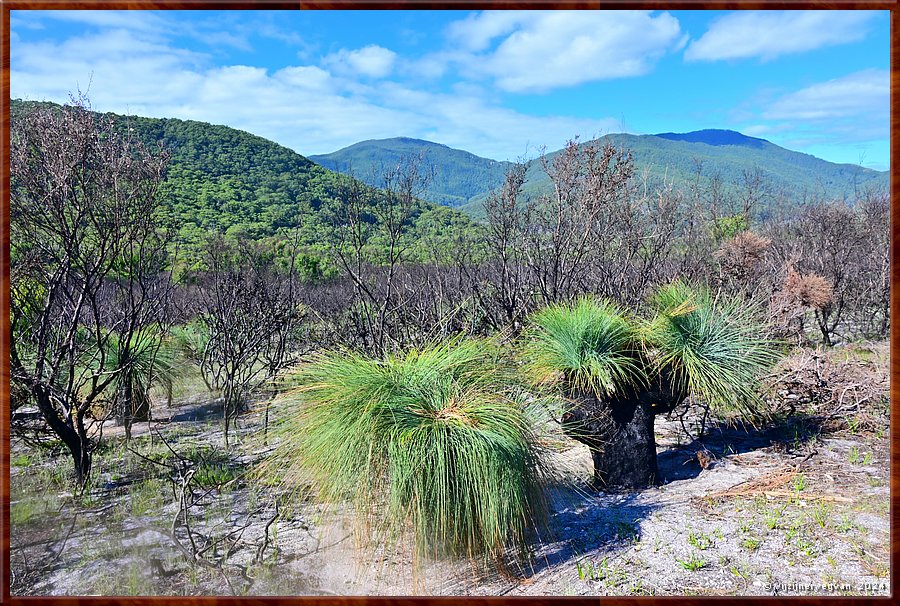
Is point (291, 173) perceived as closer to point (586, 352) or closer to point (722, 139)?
point (722, 139)

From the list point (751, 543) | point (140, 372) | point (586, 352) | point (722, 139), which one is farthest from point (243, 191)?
point (722, 139)

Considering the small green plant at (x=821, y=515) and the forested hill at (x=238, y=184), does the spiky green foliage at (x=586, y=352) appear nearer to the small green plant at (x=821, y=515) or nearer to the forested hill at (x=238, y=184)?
the small green plant at (x=821, y=515)

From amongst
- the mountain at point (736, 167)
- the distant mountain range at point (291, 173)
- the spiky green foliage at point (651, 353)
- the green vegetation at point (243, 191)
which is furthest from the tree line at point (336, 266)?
the distant mountain range at point (291, 173)

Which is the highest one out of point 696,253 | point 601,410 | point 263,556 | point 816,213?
point 816,213

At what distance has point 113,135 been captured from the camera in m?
4.16

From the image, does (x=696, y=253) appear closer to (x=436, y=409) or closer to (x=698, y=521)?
(x=698, y=521)

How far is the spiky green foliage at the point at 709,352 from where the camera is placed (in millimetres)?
3500

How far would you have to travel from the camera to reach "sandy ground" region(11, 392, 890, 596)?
231cm

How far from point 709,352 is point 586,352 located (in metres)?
0.91

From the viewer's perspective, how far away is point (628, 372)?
3.38 m

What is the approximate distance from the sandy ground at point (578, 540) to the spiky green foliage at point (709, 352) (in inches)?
19.5

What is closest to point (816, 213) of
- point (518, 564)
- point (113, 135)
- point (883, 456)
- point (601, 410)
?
point (883, 456)

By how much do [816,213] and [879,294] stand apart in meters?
2.98

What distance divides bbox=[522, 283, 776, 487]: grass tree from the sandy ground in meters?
0.19
